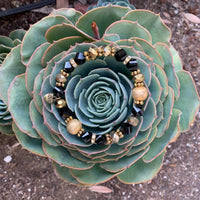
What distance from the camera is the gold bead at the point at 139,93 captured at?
705mm

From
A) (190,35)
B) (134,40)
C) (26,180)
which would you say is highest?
(134,40)

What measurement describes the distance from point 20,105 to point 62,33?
0.26 m

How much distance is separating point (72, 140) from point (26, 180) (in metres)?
0.67

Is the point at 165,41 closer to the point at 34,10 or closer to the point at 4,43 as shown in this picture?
the point at 4,43

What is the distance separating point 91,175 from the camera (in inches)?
33.0

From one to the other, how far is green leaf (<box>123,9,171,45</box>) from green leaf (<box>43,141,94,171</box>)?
1.53ft

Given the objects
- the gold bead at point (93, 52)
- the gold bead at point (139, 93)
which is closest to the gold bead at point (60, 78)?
the gold bead at point (93, 52)

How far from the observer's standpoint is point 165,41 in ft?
2.73

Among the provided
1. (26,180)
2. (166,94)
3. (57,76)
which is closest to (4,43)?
(57,76)

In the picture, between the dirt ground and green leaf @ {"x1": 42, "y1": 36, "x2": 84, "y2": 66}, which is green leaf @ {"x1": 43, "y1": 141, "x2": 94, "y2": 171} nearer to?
green leaf @ {"x1": 42, "y1": 36, "x2": 84, "y2": 66}

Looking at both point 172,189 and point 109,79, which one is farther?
point 172,189

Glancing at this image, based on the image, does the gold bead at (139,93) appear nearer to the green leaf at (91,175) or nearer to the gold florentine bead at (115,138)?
the gold florentine bead at (115,138)

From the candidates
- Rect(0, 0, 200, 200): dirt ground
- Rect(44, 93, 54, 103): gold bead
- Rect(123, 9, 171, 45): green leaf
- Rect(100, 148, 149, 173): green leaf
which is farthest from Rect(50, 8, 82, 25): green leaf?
Rect(0, 0, 200, 200): dirt ground

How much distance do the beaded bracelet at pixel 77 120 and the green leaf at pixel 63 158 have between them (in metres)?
0.08
